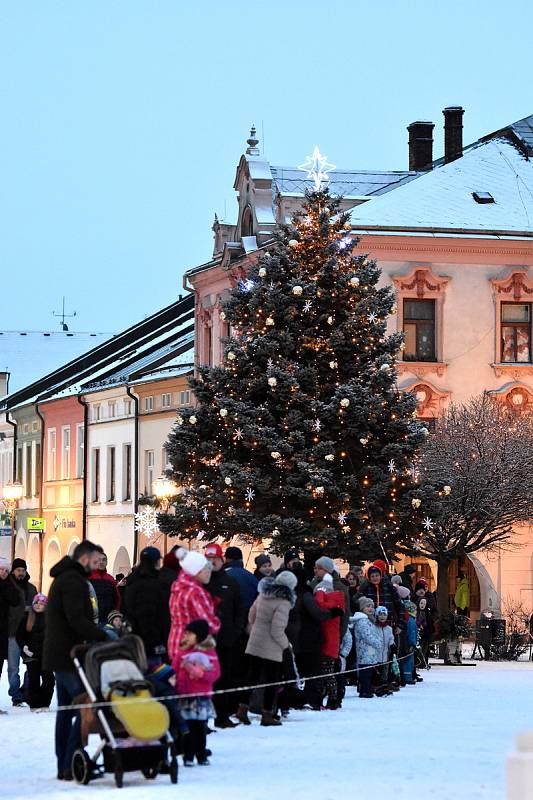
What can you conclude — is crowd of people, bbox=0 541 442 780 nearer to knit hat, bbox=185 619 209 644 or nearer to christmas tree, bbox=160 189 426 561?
knit hat, bbox=185 619 209 644

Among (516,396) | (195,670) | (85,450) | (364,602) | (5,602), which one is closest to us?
(195,670)

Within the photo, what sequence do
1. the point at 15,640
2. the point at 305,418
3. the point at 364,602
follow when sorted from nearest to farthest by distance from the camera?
1. the point at 15,640
2. the point at 364,602
3. the point at 305,418

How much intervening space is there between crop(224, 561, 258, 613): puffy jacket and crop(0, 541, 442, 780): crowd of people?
2 cm

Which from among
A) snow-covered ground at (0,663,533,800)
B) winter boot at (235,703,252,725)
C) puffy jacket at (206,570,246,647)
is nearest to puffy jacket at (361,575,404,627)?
snow-covered ground at (0,663,533,800)

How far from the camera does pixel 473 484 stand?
36.6 meters

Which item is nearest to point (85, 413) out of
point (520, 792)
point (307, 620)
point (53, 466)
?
point (53, 466)

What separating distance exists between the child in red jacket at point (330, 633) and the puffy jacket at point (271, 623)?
2.54 metres

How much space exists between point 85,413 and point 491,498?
96.3 ft

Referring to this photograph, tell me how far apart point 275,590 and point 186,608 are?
3.54 meters

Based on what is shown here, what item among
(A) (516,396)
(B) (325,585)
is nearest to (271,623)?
(B) (325,585)

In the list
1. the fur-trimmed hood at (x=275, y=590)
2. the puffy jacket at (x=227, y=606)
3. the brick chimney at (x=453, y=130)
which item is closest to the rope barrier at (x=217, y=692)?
the puffy jacket at (x=227, y=606)

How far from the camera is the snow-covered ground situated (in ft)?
43.9

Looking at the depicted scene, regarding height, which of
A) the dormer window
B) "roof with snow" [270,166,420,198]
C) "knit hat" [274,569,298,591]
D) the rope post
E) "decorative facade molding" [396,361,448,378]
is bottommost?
the rope post

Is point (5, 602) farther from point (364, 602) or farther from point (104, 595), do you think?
point (364, 602)
